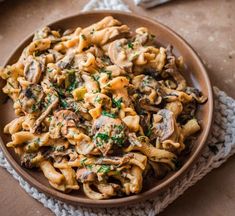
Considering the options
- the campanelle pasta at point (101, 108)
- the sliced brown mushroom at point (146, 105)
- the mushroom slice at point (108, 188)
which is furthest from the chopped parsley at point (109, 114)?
the mushroom slice at point (108, 188)

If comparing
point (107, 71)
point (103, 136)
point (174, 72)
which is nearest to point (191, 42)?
point (174, 72)

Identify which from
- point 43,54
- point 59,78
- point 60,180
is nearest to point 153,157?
point 60,180

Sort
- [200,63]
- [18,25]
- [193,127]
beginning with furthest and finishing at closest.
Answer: [18,25] → [200,63] → [193,127]

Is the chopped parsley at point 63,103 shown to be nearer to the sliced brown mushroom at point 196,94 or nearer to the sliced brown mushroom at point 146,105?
the sliced brown mushroom at point 146,105

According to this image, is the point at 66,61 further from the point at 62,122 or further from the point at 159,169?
the point at 159,169

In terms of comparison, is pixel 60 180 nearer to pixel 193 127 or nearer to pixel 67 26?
pixel 193 127

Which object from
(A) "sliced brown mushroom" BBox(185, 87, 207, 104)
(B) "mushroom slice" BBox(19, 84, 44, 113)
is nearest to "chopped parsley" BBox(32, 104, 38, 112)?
(B) "mushroom slice" BBox(19, 84, 44, 113)
